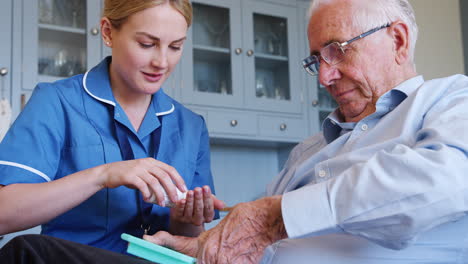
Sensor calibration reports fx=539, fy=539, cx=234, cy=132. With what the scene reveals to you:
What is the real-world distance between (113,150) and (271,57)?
2153 mm

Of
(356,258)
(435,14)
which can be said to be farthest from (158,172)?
(435,14)

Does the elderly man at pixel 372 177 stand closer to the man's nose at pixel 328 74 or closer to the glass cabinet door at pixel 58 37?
the man's nose at pixel 328 74

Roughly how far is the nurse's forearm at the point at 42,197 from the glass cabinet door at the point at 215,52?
6.45 feet

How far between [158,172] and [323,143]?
573mm

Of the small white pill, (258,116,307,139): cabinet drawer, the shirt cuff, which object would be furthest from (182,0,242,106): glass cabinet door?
the shirt cuff

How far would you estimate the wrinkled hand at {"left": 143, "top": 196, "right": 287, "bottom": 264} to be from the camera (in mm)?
919

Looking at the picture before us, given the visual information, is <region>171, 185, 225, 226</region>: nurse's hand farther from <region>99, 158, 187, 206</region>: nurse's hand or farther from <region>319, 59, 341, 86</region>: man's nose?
<region>319, 59, 341, 86</region>: man's nose

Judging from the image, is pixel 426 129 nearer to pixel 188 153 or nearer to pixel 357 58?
pixel 357 58

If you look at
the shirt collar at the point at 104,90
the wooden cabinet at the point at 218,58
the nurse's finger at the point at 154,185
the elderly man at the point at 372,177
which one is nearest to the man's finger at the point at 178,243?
the elderly man at the point at 372,177

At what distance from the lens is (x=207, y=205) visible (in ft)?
3.98

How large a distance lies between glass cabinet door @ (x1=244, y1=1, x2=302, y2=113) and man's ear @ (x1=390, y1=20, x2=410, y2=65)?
1895 mm

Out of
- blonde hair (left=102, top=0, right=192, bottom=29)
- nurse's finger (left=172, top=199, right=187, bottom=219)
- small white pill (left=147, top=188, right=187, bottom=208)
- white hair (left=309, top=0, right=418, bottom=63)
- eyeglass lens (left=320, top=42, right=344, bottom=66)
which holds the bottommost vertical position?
nurse's finger (left=172, top=199, right=187, bottom=219)

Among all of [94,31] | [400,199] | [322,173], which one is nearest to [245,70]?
[94,31]

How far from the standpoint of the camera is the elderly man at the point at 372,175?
0.82 m
